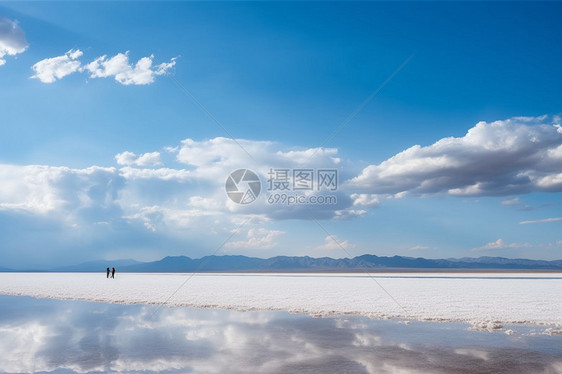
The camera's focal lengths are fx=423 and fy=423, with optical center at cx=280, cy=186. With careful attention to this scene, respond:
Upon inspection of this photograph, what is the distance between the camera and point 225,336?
12617 millimetres

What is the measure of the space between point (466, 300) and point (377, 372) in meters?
15.6

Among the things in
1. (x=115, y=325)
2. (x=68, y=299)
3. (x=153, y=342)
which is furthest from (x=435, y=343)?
(x=68, y=299)

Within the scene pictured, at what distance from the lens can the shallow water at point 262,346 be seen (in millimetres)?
9211

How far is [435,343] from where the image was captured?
11602 millimetres

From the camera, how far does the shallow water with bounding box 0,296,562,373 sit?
9211 mm

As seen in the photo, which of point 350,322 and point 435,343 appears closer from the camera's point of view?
point 435,343

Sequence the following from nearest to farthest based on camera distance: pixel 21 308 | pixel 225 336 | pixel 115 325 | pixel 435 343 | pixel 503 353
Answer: pixel 503 353
pixel 435 343
pixel 225 336
pixel 115 325
pixel 21 308

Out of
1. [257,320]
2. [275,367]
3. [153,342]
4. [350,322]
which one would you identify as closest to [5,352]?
[153,342]

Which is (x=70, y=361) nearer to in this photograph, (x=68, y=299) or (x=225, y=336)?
(x=225, y=336)

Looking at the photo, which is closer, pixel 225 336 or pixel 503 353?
Answer: pixel 503 353

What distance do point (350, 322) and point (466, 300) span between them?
32.5 feet

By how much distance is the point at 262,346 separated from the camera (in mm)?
11164

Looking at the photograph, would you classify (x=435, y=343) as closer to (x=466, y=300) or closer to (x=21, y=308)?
(x=466, y=300)

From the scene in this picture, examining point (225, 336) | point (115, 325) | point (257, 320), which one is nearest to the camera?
point (225, 336)
